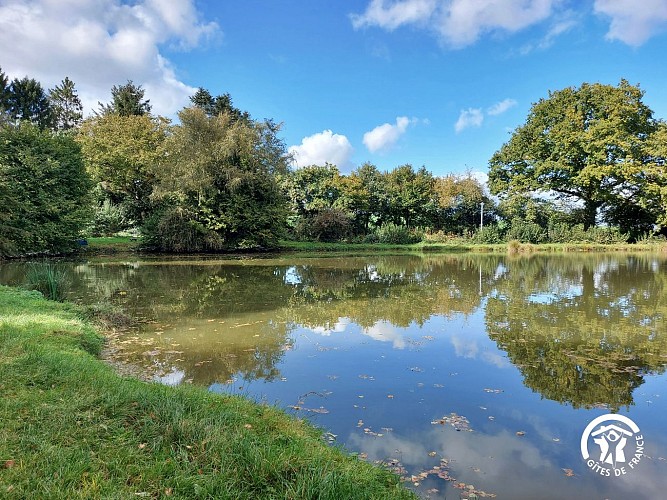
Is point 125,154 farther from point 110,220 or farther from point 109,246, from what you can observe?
point 109,246

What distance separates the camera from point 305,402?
470 cm

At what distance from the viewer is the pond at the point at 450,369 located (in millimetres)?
3533

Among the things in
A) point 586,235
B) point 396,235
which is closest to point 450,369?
point 396,235

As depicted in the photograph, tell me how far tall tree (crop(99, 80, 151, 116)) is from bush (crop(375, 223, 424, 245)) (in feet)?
79.2

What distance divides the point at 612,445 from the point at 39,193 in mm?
24987

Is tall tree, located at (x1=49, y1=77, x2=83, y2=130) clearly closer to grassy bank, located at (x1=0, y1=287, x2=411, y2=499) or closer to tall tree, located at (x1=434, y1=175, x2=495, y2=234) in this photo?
tall tree, located at (x1=434, y1=175, x2=495, y2=234)

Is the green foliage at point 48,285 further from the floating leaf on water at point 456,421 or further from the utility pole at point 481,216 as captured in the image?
the utility pole at point 481,216

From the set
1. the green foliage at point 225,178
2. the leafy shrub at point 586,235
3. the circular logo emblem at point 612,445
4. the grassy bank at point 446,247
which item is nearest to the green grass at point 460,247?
the grassy bank at point 446,247

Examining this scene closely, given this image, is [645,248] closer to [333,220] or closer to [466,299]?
[333,220]

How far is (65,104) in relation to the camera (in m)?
53.9

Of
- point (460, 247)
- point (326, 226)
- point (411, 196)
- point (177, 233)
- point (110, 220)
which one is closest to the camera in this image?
point (177, 233)

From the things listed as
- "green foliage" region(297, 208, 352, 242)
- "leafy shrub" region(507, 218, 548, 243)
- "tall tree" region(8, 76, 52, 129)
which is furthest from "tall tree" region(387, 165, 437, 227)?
"tall tree" region(8, 76, 52, 129)

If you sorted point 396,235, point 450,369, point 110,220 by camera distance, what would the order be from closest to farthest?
point 450,369 < point 110,220 < point 396,235

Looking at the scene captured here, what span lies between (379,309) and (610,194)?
3053cm
